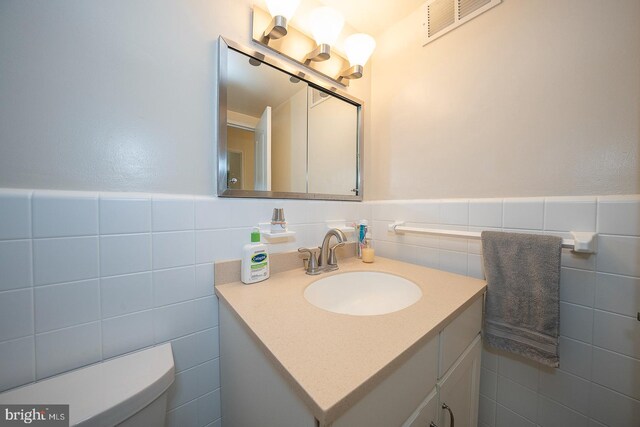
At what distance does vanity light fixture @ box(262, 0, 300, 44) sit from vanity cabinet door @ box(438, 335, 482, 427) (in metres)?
1.27

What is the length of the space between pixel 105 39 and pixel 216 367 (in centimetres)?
110

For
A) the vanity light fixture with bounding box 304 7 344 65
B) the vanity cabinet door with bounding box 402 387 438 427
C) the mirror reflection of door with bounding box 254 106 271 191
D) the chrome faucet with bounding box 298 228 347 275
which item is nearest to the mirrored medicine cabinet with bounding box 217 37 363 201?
the mirror reflection of door with bounding box 254 106 271 191

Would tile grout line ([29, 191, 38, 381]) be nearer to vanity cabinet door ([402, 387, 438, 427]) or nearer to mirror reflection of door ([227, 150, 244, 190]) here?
mirror reflection of door ([227, 150, 244, 190])

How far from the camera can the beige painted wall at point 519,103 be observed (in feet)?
2.09

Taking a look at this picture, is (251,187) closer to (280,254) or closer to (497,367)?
(280,254)

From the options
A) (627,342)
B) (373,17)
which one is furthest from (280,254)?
(373,17)

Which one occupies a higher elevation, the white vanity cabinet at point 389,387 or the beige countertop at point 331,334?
the beige countertop at point 331,334

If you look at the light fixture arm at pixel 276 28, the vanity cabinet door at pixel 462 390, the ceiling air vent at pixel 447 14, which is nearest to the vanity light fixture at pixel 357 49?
the ceiling air vent at pixel 447 14

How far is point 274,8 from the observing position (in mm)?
813

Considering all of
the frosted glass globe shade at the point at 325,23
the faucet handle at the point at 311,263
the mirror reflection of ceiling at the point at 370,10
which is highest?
the mirror reflection of ceiling at the point at 370,10

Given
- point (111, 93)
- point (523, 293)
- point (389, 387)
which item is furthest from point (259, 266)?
point (523, 293)

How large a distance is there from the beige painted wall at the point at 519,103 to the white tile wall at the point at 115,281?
862 mm

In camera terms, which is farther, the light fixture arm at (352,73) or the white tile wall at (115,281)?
the light fixture arm at (352,73)

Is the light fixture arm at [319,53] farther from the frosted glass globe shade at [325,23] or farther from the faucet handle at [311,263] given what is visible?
the faucet handle at [311,263]
